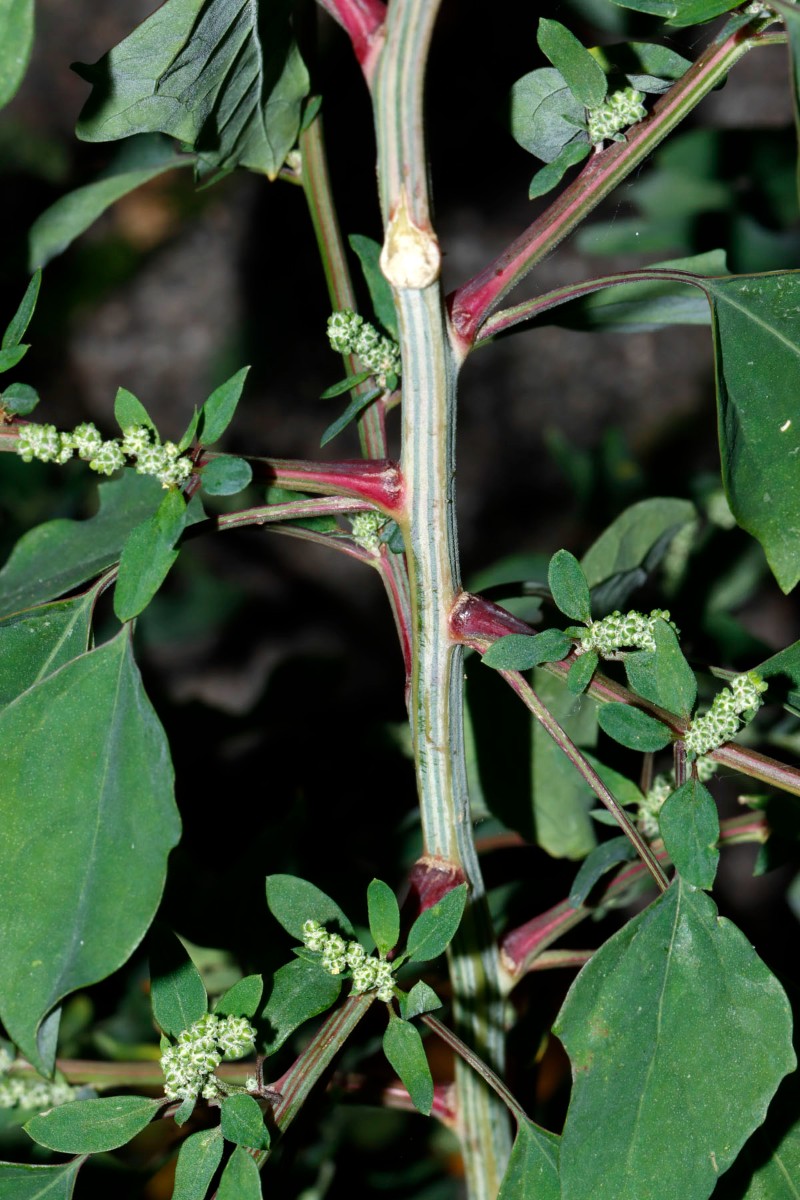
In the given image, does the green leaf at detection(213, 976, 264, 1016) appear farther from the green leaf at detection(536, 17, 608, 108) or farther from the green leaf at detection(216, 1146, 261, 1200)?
the green leaf at detection(536, 17, 608, 108)

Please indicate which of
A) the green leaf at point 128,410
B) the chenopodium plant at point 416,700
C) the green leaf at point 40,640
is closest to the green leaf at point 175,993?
the chenopodium plant at point 416,700

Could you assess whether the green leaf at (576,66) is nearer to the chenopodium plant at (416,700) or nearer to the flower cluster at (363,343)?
the chenopodium plant at (416,700)

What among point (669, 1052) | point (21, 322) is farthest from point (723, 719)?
point (21, 322)

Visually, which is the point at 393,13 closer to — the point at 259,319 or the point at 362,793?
the point at 362,793

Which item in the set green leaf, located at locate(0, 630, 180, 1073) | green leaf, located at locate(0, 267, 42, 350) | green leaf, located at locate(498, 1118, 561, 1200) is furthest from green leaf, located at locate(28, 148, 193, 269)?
green leaf, located at locate(498, 1118, 561, 1200)

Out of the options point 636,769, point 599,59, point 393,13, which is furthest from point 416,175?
point 636,769

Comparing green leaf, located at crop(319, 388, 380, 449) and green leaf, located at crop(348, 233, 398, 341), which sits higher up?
green leaf, located at crop(348, 233, 398, 341)

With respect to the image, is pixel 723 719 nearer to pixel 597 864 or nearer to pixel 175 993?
pixel 597 864
